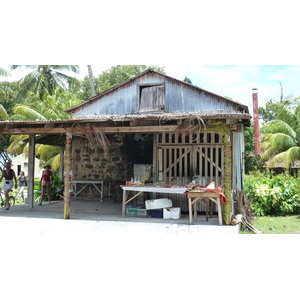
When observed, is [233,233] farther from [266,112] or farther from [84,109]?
[266,112]

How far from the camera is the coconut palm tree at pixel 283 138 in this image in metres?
19.4

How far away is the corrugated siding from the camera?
41.1 feet

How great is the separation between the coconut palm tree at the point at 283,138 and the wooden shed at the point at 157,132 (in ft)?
25.2

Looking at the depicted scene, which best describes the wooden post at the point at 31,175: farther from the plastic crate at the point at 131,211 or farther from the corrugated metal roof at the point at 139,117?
the plastic crate at the point at 131,211

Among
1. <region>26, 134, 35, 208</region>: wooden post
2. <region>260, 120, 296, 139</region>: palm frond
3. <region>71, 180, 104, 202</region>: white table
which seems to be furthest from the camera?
<region>260, 120, 296, 139</region>: palm frond

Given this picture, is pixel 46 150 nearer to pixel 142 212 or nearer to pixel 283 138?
pixel 142 212

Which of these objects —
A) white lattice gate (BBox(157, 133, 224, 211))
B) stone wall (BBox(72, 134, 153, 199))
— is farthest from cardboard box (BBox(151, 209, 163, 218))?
stone wall (BBox(72, 134, 153, 199))

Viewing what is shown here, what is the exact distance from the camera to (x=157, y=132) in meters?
11.1

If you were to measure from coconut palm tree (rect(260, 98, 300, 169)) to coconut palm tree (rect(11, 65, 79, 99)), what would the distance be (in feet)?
58.2

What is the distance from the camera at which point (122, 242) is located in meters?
7.41

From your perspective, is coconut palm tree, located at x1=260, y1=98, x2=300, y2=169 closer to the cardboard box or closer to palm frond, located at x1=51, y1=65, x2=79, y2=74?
the cardboard box

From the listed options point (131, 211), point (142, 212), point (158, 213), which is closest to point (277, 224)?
point (158, 213)

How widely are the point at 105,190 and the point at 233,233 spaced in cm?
759

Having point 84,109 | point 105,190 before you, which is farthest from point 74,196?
point 84,109
